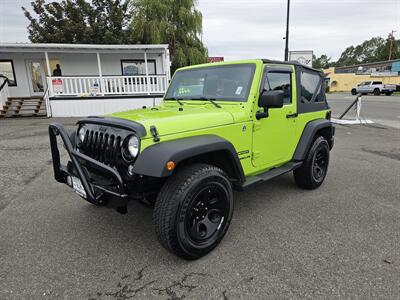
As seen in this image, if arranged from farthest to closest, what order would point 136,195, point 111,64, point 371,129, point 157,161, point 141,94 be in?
point 111,64
point 141,94
point 371,129
point 136,195
point 157,161

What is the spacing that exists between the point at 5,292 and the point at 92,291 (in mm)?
703

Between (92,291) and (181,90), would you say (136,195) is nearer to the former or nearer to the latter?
(92,291)

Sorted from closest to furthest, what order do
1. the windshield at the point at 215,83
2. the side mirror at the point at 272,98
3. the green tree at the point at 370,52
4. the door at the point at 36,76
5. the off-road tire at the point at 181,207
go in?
the off-road tire at the point at 181,207
the side mirror at the point at 272,98
the windshield at the point at 215,83
the door at the point at 36,76
the green tree at the point at 370,52

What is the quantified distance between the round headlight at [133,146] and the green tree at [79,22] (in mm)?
23651

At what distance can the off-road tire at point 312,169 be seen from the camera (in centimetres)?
399

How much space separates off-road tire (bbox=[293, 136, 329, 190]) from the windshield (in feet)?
5.23

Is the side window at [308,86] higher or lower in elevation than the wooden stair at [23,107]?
higher

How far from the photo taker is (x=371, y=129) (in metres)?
10.2

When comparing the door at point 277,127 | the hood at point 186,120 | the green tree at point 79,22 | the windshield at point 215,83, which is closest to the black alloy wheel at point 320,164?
the door at point 277,127

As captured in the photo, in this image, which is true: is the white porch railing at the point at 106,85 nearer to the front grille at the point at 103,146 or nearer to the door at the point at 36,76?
the door at the point at 36,76

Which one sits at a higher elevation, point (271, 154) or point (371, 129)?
point (271, 154)

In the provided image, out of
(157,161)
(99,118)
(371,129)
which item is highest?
(99,118)

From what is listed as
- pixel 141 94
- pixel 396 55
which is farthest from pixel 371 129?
pixel 396 55

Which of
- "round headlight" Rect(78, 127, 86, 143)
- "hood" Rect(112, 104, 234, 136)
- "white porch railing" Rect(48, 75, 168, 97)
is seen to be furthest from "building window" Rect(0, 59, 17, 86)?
"hood" Rect(112, 104, 234, 136)
